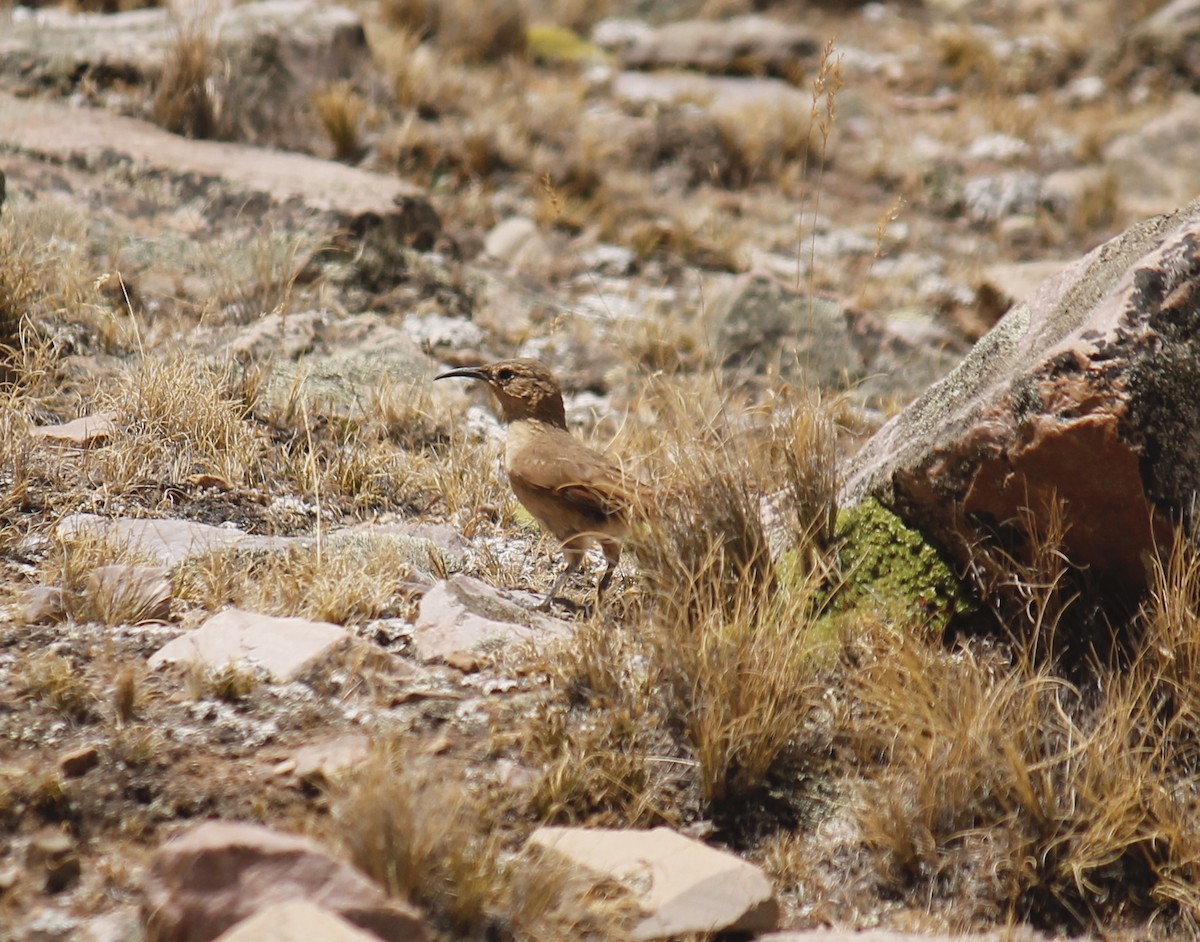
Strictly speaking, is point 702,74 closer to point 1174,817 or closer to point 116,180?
point 116,180

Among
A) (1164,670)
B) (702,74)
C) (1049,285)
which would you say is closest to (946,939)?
(1164,670)

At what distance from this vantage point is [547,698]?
3977 mm

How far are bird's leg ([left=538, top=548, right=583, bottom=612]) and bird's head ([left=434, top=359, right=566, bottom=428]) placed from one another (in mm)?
624

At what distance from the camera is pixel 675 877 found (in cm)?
333

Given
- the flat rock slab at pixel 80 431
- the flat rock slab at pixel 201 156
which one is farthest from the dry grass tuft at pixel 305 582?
the flat rock slab at pixel 201 156

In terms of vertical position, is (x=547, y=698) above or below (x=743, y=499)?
below

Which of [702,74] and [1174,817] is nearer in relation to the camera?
[1174,817]

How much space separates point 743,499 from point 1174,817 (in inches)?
63.2

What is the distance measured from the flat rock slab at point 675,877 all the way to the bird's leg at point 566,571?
148 centimetres

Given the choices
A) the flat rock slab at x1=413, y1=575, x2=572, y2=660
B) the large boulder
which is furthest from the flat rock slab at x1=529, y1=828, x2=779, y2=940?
the large boulder

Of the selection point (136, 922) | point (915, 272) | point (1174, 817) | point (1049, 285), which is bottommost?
point (915, 272)

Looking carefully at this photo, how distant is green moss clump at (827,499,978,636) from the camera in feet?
14.3

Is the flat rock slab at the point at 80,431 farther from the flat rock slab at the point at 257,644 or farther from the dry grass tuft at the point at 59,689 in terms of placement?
the dry grass tuft at the point at 59,689

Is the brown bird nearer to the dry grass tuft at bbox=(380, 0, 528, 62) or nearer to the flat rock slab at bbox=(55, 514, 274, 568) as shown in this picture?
the flat rock slab at bbox=(55, 514, 274, 568)
